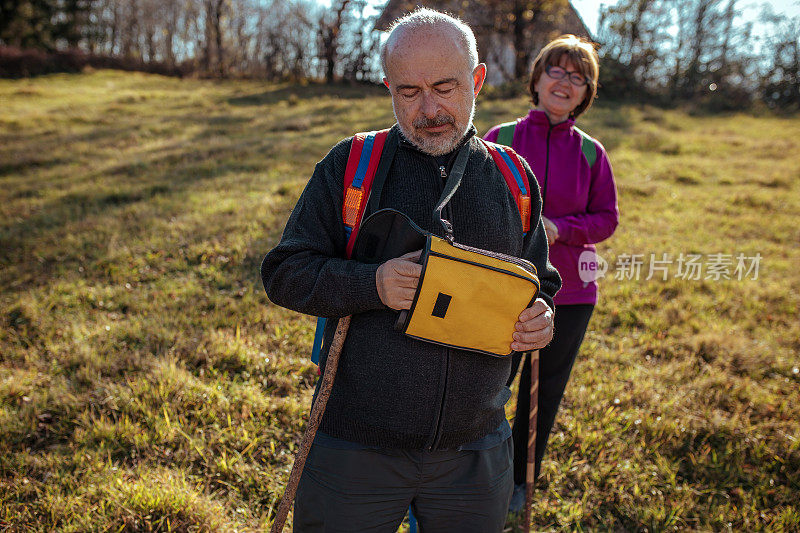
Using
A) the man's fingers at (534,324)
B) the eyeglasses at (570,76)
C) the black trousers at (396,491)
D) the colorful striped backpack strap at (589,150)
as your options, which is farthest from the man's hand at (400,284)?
the eyeglasses at (570,76)

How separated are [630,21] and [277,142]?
1379cm

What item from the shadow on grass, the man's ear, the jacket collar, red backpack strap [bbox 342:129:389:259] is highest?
the shadow on grass

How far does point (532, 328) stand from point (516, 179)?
543 mm

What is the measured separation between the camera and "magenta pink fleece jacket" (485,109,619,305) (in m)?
2.78

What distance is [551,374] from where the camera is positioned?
9.53 ft

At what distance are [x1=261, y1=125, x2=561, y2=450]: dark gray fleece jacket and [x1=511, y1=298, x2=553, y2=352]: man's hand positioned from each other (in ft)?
0.42

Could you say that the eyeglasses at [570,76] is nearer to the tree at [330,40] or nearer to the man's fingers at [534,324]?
the man's fingers at [534,324]

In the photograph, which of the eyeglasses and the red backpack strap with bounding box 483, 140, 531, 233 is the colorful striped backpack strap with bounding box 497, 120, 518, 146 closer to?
the eyeglasses

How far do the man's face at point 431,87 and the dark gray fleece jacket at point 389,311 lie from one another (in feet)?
0.26

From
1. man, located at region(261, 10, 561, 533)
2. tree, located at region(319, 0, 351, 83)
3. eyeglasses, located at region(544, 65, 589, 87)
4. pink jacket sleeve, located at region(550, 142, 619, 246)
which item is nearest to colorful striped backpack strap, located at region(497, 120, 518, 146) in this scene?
eyeglasses, located at region(544, 65, 589, 87)

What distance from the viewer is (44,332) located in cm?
438

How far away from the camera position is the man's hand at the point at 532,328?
71.2 inches

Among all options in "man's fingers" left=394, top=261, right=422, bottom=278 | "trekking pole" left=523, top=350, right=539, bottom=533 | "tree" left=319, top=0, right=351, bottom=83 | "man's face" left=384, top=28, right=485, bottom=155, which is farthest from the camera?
"tree" left=319, top=0, right=351, bottom=83

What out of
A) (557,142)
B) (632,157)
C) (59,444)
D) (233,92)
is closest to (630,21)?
(632,157)
